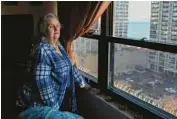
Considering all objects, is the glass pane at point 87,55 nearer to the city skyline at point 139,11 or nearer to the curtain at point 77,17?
the curtain at point 77,17

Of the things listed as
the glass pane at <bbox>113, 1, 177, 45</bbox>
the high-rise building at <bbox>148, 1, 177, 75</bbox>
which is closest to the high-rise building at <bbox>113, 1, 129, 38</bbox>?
the glass pane at <bbox>113, 1, 177, 45</bbox>

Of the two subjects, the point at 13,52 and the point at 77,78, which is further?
the point at 13,52

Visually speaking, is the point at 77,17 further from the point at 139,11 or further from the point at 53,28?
the point at 139,11

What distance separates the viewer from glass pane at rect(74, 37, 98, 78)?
2.58 metres

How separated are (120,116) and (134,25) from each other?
70 cm

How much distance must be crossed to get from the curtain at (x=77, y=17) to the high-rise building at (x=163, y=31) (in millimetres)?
384

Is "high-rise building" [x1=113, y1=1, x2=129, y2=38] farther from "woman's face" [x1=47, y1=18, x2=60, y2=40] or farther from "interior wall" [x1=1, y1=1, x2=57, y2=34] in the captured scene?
"interior wall" [x1=1, y1=1, x2=57, y2=34]

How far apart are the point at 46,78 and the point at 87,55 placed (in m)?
0.80

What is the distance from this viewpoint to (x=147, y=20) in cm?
186

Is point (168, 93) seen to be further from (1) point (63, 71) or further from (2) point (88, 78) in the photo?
(2) point (88, 78)

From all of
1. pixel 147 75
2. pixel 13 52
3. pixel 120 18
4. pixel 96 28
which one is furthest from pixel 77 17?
pixel 13 52

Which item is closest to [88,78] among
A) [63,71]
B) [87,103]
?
[87,103]

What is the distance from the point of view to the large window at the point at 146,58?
1725mm

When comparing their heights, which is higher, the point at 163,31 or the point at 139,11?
the point at 139,11
